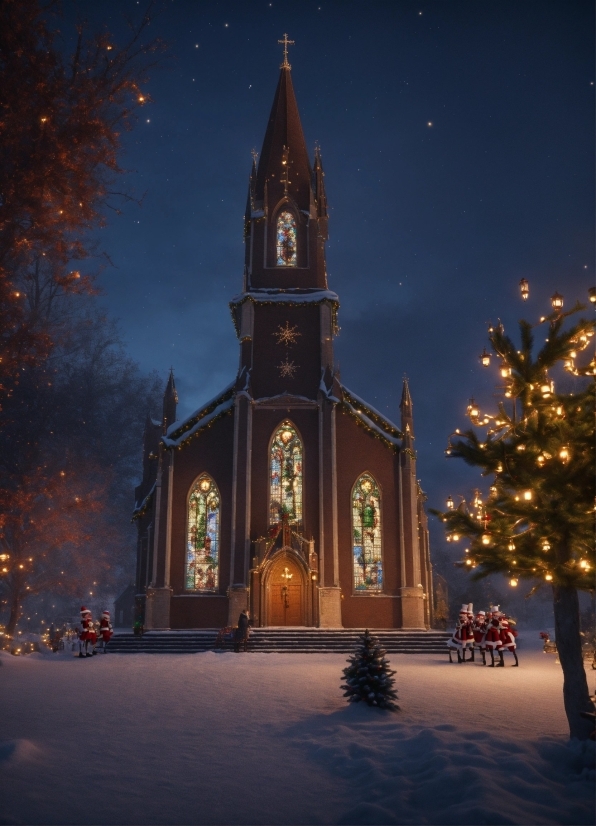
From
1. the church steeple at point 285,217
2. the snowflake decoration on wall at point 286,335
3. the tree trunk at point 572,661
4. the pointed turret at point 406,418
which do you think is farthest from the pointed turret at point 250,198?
the tree trunk at point 572,661

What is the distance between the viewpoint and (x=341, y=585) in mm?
30312

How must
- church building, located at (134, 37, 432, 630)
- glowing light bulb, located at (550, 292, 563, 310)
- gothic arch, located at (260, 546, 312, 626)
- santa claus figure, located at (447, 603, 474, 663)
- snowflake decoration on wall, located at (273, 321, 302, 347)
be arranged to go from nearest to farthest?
glowing light bulb, located at (550, 292, 563, 310)
santa claus figure, located at (447, 603, 474, 663)
gothic arch, located at (260, 546, 312, 626)
church building, located at (134, 37, 432, 630)
snowflake decoration on wall, located at (273, 321, 302, 347)

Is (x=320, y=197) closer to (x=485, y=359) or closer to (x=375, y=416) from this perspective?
(x=375, y=416)

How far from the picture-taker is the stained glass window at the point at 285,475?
102 ft

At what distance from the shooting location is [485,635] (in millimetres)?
20031

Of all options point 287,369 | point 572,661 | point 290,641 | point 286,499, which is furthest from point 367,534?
point 572,661

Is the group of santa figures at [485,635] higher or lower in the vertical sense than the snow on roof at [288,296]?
lower

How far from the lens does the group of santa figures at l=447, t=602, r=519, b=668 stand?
19.6m

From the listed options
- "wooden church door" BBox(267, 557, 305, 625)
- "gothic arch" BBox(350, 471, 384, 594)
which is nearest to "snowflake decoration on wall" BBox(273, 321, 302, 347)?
"gothic arch" BBox(350, 471, 384, 594)

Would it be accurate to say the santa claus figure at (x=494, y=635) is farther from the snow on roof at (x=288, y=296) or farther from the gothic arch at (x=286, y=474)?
the snow on roof at (x=288, y=296)

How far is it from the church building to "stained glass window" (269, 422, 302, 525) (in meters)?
0.05

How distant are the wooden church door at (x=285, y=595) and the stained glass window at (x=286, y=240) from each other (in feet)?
52.9

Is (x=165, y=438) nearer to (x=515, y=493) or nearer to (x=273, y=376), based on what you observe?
(x=273, y=376)

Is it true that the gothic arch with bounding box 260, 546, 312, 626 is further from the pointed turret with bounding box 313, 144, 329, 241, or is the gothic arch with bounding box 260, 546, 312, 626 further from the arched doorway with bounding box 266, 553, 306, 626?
the pointed turret with bounding box 313, 144, 329, 241
